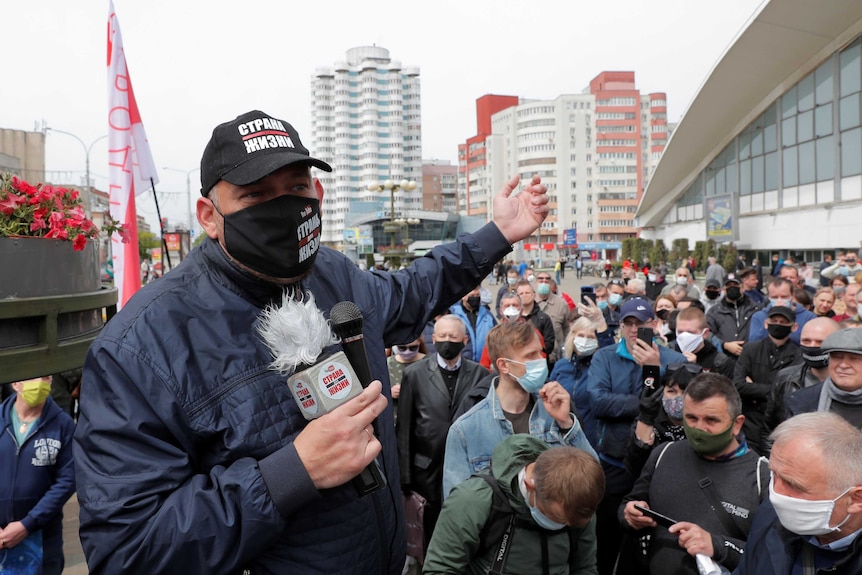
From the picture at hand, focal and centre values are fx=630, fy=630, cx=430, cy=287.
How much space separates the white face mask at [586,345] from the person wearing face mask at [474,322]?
1437mm

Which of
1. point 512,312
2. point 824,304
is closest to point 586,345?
point 512,312

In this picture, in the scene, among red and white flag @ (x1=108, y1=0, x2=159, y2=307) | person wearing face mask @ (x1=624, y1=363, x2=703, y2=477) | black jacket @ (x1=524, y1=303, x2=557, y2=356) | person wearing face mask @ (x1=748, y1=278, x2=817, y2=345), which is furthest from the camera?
black jacket @ (x1=524, y1=303, x2=557, y2=356)

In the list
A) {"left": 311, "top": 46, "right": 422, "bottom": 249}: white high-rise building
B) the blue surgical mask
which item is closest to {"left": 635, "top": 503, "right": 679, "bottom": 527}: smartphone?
the blue surgical mask

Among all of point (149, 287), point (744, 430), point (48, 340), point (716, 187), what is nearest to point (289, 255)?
point (149, 287)

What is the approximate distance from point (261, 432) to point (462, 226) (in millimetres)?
95660

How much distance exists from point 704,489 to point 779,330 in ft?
10.2

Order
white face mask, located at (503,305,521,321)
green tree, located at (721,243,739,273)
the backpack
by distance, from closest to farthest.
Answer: the backpack → white face mask, located at (503,305,521,321) → green tree, located at (721,243,739,273)

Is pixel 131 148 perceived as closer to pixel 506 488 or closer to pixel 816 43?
pixel 506 488

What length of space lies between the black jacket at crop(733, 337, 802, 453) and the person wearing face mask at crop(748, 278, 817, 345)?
1.38 feet

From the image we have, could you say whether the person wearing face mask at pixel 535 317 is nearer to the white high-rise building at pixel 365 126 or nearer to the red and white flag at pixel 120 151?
the red and white flag at pixel 120 151

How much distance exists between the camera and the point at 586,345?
5695 millimetres

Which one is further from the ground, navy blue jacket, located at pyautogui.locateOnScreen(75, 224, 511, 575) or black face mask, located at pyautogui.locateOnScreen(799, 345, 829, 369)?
navy blue jacket, located at pyautogui.locateOnScreen(75, 224, 511, 575)

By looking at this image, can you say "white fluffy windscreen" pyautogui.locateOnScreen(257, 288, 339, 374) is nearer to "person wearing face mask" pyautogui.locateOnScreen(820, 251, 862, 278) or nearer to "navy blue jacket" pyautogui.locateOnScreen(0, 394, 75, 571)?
"navy blue jacket" pyautogui.locateOnScreen(0, 394, 75, 571)

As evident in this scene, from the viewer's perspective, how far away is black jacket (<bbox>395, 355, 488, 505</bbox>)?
15.5 feet
